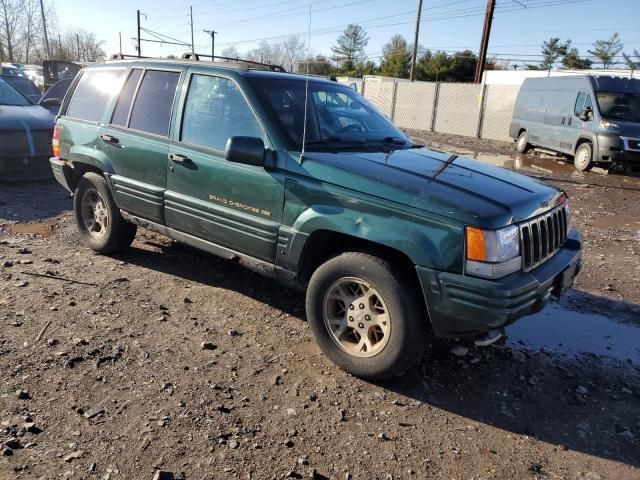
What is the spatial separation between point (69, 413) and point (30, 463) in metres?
0.40

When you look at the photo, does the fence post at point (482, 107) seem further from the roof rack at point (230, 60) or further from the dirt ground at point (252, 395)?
the roof rack at point (230, 60)

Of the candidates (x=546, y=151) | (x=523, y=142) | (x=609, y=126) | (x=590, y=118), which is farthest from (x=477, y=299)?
(x=523, y=142)

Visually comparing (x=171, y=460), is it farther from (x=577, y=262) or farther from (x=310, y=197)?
(x=577, y=262)

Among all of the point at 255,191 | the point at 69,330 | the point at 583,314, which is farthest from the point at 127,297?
the point at 583,314

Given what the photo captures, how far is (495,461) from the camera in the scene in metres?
2.70

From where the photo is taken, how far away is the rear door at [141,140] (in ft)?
14.5

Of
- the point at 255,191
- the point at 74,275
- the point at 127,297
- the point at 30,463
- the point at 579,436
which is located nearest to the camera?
the point at 30,463

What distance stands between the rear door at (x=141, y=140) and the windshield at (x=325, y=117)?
100 centimetres

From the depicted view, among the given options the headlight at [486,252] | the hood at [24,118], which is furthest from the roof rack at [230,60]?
the hood at [24,118]

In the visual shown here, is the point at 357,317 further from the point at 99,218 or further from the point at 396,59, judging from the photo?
the point at 396,59

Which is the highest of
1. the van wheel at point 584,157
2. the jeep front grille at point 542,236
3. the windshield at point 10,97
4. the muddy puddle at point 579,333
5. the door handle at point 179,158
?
the windshield at point 10,97

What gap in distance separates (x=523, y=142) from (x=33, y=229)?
50.5ft

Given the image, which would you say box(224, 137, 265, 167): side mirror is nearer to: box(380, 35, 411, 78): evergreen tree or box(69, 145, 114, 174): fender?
box(69, 145, 114, 174): fender

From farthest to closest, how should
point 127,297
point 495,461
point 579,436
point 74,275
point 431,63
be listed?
point 431,63 → point 74,275 → point 127,297 → point 579,436 → point 495,461
